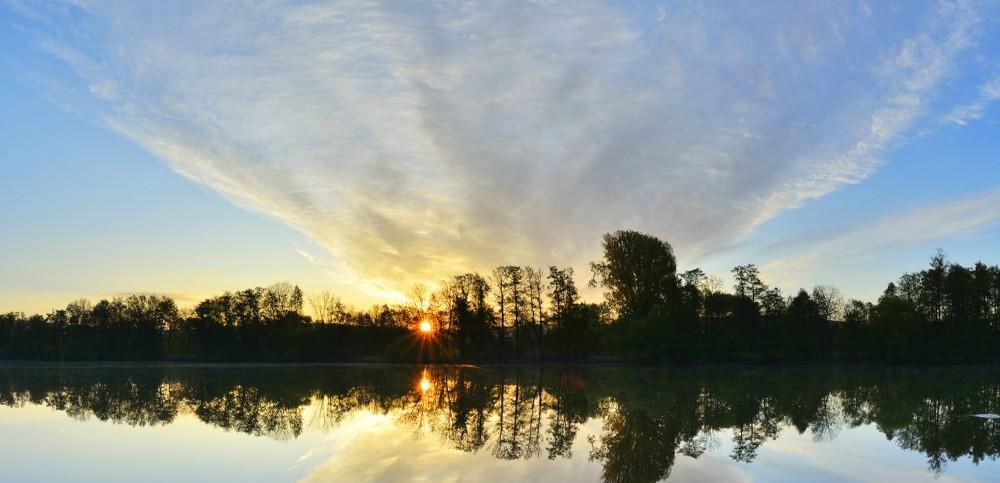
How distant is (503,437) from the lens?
1925 centimetres

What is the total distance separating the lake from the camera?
14.5 metres

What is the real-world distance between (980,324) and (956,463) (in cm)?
7608

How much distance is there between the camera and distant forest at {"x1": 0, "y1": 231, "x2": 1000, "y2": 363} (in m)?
74.3

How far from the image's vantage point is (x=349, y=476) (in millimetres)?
13602

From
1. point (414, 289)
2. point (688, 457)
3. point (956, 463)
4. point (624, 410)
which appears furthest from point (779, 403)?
A: point (414, 289)

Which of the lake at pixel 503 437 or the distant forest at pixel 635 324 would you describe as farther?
the distant forest at pixel 635 324

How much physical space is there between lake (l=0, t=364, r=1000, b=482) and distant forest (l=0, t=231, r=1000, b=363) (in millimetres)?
38765

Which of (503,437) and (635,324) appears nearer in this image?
(503,437)

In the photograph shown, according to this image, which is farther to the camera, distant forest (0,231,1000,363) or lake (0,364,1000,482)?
distant forest (0,231,1000,363)

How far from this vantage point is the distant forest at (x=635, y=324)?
244ft

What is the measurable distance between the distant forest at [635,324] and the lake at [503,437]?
38765 mm

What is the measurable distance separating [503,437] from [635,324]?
52600 mm

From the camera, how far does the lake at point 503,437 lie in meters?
14.5

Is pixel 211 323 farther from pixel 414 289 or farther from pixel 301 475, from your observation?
pixel 301 475
